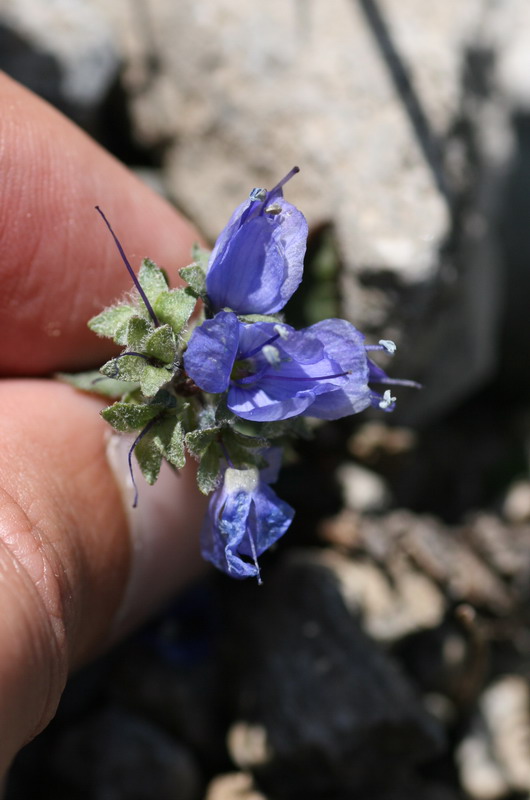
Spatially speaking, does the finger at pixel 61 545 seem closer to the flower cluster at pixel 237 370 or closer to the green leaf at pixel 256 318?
the flower cluster at pixel 237 370

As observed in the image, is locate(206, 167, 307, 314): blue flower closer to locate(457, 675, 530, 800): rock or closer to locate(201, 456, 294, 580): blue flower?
locate(201, 456, 294, 580): blue flower

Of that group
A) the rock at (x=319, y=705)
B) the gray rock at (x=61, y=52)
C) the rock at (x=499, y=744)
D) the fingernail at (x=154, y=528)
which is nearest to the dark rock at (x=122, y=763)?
the rock at (x=319, y=705)

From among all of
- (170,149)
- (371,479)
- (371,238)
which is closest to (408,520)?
(371,479)

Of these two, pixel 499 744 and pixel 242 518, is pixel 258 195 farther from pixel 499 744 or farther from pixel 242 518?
pixel 499 744

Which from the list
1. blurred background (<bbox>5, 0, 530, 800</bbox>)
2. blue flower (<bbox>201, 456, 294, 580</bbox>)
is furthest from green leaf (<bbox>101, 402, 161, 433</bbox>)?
blurred background (<bbox>5, 0, 530, 800</bbox>)

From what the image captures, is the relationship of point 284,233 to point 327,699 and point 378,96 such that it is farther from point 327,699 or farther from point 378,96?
point 327,699

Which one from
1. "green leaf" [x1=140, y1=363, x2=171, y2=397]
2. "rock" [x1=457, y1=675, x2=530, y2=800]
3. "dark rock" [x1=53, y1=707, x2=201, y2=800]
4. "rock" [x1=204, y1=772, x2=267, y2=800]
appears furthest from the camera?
"rock" [x1=457, y1=675, x2=530, y2=800]
